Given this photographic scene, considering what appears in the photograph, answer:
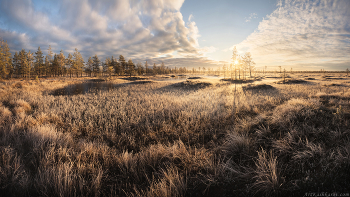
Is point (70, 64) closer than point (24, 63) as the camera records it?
No

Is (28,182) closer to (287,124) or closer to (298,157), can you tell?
(298,157)

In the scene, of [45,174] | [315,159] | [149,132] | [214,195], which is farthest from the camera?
[149,132]

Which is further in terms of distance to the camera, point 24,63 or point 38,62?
point 38,62

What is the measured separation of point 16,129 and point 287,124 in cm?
938

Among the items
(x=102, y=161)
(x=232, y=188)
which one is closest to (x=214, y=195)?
(x=232, y=188)

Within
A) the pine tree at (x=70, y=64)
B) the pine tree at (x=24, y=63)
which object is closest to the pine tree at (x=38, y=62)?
the pine tree at (x=24, y=63)

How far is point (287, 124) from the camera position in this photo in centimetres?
434

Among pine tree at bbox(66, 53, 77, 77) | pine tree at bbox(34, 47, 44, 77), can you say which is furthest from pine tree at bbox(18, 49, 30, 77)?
pine tree at bbox(66, 53, 77, 77)

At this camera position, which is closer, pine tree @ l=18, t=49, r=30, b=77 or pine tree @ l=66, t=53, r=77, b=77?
pine tree @ l=18, t=49, r=30, b=77

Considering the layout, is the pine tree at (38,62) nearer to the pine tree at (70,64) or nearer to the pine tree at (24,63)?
the pine tree at (24,63)

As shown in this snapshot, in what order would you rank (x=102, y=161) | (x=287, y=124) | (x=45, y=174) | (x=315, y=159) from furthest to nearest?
(x=287, y=124) < (x=102, y=161) < (x=315, y=159) < (x=45, y=174)

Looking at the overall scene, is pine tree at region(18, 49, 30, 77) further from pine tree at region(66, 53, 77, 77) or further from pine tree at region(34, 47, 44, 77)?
pine tree at region(66, 53, 77, 77)

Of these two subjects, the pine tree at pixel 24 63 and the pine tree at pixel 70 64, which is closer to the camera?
the pine tree at pixel 24 63

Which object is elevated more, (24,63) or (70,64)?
(70,64)
